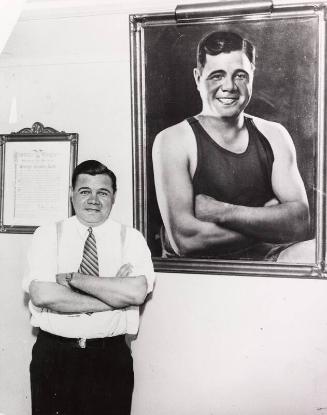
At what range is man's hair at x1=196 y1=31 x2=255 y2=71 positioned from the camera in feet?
6.66

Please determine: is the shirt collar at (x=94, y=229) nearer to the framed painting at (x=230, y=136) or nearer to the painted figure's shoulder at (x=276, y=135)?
the framed painting at (x=230, y=136)

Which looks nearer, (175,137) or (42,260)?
(42,260)

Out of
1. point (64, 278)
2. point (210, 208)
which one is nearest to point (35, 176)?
point (64, 278)

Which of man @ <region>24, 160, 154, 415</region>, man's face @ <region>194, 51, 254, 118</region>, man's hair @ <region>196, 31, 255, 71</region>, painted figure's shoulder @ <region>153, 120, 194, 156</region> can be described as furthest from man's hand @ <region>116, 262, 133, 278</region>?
man's hair @ <region>196, 31, 255, 71</region>

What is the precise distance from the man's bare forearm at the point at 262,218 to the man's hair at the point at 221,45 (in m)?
0.66

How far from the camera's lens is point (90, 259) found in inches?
81.9

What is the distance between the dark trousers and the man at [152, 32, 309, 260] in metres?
0.56

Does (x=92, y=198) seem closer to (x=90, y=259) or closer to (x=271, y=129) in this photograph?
(x=90, y=259)

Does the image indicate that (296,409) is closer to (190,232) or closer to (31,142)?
(190,232)

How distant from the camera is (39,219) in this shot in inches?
89.7

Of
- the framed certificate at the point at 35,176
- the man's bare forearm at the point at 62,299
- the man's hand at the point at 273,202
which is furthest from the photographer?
the framed certificate at the point at 35,176

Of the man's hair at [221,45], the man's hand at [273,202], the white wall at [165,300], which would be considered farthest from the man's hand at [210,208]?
the man's hair at [221,45]

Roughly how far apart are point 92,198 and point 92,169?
14 cm

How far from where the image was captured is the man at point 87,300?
1.98 meters
